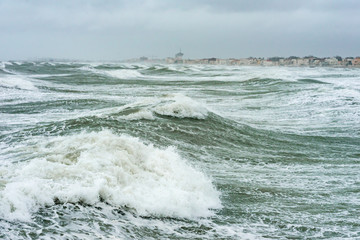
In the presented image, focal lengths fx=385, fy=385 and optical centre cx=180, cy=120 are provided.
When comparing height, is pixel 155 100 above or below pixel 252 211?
above

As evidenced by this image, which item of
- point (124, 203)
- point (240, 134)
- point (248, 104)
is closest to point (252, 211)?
point (124, 203)

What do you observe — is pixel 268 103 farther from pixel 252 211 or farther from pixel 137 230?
pixel 137 230

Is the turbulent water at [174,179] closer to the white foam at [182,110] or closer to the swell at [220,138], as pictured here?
the swell at [220,138]

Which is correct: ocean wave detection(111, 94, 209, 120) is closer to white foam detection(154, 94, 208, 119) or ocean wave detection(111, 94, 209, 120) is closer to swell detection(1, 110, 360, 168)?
white foam detection(154, 94, 208, 119)

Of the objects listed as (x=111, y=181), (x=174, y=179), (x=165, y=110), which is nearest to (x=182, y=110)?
(x=165, y=110)

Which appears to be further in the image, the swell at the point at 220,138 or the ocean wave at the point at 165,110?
the ocean wave at the point at 165,110

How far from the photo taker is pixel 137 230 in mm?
4973

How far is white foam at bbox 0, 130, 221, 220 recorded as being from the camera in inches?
208

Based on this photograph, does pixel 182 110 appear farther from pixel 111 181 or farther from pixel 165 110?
pixel 111 181

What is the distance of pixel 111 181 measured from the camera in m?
6.11

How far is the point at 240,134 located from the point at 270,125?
250cm

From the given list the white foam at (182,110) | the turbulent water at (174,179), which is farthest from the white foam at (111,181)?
the white foam at (182,110)

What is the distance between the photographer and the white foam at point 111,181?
527cm

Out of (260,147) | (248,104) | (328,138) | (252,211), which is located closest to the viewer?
(252,211)
